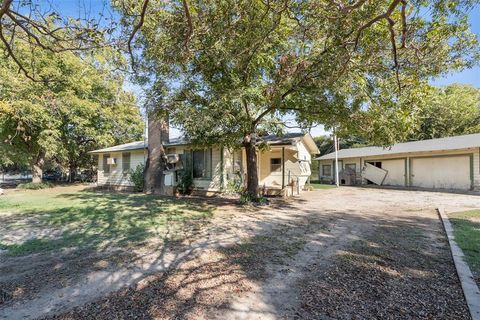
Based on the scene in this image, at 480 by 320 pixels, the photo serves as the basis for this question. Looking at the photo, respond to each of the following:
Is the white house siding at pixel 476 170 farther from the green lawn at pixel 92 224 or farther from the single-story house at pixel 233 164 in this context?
the green lawn at pixel 92 224

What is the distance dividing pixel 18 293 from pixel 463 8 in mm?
7570

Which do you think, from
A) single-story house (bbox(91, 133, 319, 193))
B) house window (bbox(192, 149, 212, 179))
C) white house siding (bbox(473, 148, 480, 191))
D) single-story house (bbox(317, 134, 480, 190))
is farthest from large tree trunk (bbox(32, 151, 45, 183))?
white house siding (bbox(473, 148, 480, 191))

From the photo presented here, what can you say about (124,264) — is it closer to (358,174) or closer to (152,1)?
(152,1)

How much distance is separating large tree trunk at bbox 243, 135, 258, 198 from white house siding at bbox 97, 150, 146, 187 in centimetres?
868

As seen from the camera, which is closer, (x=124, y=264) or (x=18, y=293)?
(x=18, y=293)

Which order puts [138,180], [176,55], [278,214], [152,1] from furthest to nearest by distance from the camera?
[138,180]
[278,214]
[176,55]
[152,1]

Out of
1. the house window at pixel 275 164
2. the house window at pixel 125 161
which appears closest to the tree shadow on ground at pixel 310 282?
the house window at pixel 275 164

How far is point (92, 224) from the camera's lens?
24.0 ft

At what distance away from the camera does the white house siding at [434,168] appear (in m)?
16.1

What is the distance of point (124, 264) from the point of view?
4336 millimetres

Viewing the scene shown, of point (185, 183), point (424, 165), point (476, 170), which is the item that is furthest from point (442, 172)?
point (185, 183)

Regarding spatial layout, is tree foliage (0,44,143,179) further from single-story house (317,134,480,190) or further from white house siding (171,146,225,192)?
single-story house (317,134,480,190)

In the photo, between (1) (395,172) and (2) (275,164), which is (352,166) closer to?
(1) (395,172)

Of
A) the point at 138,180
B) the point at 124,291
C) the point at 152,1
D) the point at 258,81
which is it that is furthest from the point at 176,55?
the point at 138,180
